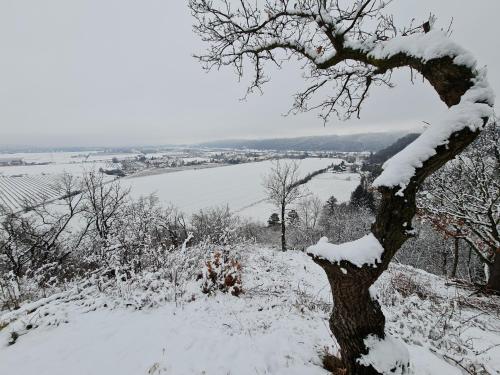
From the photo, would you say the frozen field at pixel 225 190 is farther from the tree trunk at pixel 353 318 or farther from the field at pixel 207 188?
the tree trunk at pixel 353 318

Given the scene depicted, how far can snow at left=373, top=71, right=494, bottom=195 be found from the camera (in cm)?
221

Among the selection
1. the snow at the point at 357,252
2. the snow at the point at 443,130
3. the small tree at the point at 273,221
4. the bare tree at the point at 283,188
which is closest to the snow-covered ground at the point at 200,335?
the snow at the point at 357,252

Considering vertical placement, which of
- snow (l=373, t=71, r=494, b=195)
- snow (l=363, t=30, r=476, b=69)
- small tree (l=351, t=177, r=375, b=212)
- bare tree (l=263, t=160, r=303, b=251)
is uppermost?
snow (l=363, t=30, r=476, b=69)

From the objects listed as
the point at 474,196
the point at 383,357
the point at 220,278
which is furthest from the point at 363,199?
the point at 383,357

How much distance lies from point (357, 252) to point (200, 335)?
3188 mm

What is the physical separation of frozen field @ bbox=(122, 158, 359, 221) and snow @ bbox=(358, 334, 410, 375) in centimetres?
4871

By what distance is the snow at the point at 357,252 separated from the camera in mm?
2578

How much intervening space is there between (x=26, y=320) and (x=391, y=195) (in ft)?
20.7

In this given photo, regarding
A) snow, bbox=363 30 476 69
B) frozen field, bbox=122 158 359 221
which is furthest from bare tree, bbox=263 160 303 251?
frozen field, bbox=122 158 359 221

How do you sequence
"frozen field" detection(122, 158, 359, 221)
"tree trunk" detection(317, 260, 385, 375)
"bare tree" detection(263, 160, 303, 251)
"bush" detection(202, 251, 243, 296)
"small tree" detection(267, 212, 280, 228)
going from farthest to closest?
"frozen field" detection(122, 158, 359, 221), "small tree" detection(267, 212, 280, 228), "bare tree" detection(263, 160, 303, 251), "bush" detection(202, 251, 243, 296), "tree trunk" detection(317, 260, 385, 375)

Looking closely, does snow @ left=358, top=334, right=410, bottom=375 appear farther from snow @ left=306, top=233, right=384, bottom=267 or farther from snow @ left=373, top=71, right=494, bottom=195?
snow @ left=373, top=71, right=494, bottom=195

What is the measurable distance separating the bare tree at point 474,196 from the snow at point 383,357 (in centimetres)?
623

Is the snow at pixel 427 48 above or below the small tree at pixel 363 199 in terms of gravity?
above

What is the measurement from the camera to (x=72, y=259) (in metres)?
21.4
